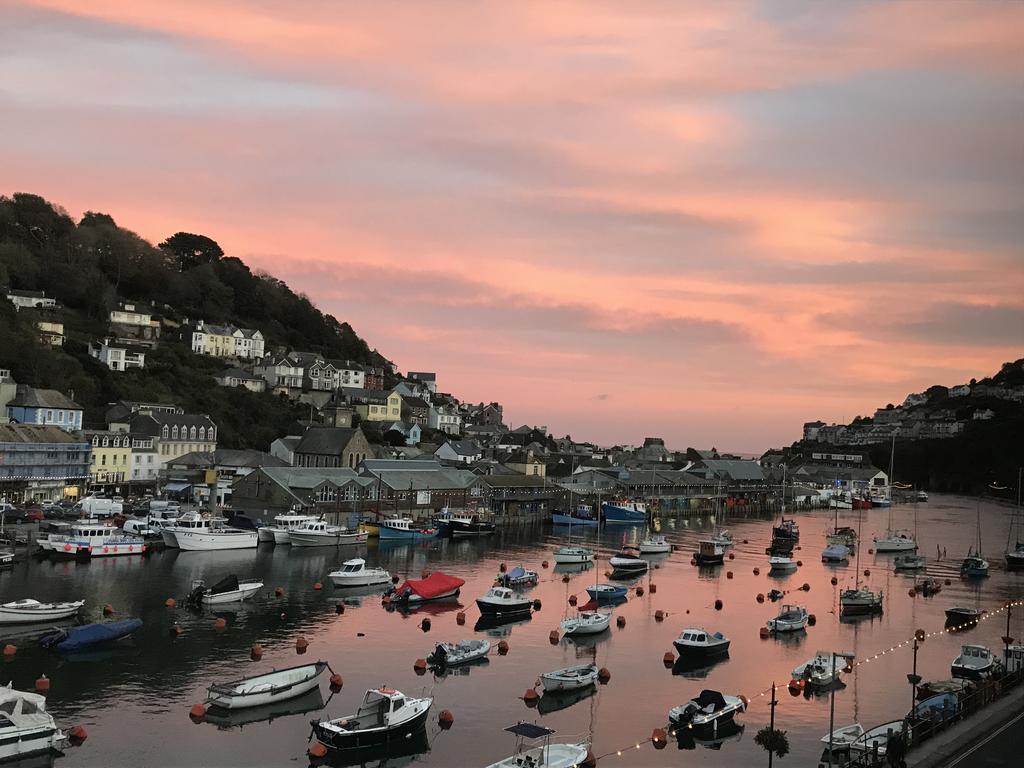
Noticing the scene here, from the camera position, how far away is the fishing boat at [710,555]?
86.6m

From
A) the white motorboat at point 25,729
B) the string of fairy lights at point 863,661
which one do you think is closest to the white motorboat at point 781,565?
the string of fairy lights at point 863,661

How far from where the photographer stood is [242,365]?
484 feet

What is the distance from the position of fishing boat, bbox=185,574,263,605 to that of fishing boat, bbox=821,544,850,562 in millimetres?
56362

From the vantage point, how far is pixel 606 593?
64.7m

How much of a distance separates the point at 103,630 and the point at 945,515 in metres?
138

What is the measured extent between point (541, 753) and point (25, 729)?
55.2 ft

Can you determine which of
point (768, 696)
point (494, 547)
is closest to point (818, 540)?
point (494, 547)

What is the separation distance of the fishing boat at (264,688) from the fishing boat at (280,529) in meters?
42.3

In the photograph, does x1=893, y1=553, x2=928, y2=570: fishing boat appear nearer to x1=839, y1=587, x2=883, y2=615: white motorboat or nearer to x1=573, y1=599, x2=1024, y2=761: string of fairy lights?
x1=573, y1=599, x2=1024, y2=761: string of fairy lights

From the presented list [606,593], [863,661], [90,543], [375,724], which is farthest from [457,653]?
[90,543]

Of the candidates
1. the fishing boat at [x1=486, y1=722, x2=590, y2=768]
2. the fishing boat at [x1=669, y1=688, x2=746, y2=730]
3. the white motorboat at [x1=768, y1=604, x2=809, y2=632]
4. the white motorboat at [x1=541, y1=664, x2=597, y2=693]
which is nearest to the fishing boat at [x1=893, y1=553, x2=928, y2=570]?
the white motorboat at [x1=768, y1=604, x2=809, y2=632]

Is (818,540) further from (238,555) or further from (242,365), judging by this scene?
(242,365)

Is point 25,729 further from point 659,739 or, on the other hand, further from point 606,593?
point 606,593

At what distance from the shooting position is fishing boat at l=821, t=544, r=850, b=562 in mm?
92062
